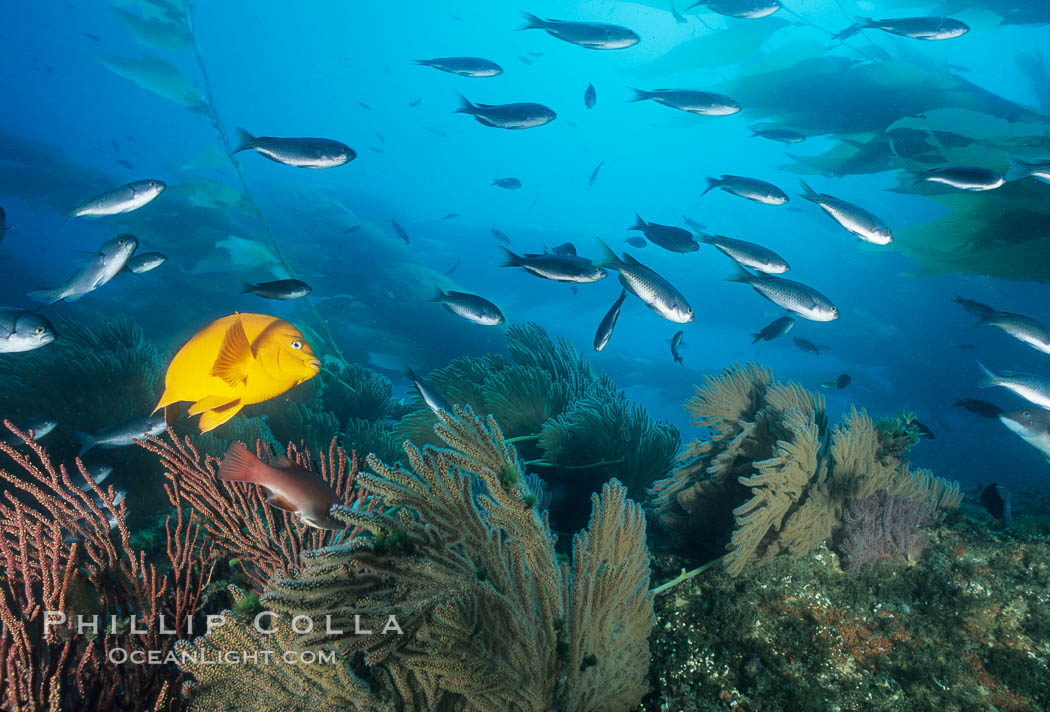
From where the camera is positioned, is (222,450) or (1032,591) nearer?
(1032,591)

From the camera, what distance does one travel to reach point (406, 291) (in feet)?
52.1

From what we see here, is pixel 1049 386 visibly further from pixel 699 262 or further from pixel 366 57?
pixel 366 57

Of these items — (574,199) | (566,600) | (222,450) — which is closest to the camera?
(566,600)

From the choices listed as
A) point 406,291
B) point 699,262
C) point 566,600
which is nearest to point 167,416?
point 566,600

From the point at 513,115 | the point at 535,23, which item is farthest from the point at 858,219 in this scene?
the point at 535,23

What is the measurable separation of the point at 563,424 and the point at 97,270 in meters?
4.93

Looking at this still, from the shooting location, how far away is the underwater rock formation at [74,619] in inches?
65.9

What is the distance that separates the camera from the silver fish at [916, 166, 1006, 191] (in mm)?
4566

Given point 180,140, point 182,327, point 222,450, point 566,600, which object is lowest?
point 180,140

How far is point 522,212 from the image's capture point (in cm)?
9569

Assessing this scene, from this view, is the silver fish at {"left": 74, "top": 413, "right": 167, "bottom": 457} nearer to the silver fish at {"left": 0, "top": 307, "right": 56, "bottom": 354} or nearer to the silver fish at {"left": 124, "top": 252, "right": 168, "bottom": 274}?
the silver fish at {"left": 0, "top": 307, "right": 56, "bottom": 354}

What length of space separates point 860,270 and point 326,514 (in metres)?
36.3

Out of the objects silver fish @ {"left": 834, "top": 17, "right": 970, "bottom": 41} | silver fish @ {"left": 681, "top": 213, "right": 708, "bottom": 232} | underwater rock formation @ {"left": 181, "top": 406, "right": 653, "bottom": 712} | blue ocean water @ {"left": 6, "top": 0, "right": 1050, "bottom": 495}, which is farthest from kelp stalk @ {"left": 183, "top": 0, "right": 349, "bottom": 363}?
silver fish @ {"left": 681, "top": 213, "right": 708, "bottom": 232}

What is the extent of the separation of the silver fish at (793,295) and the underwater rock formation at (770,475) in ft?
3.17
